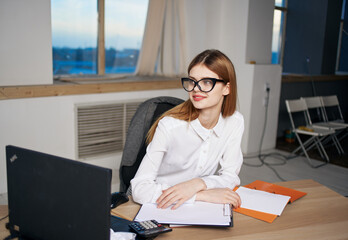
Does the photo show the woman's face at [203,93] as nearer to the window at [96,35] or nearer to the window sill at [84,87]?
the window sill at [84,87]

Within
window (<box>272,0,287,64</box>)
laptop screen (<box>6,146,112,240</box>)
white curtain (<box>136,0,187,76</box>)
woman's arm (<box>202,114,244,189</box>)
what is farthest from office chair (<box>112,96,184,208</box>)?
window (<box>272,0,287,64</box>)

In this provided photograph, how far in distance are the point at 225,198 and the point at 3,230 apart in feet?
2.64

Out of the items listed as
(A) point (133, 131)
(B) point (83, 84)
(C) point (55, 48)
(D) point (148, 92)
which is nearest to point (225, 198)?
(A) point (133, 131)

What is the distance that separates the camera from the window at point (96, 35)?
4.22 m

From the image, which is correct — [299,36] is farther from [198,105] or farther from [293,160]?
[198,105]

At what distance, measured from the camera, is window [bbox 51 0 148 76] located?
13.9 ft

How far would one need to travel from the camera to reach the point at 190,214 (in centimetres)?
134

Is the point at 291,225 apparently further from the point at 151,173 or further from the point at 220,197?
the point at 151,173

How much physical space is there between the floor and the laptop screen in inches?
118

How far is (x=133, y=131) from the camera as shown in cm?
193

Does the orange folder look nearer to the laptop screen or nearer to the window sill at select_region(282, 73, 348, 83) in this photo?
the laptop screen

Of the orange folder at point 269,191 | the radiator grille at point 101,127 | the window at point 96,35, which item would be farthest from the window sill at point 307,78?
the orange folder at point 269,191

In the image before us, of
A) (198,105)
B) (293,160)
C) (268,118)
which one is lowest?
(293,160)

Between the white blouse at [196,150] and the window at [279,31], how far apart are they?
17.9 feet
